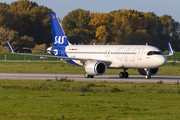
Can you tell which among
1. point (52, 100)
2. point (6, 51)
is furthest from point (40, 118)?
point (6, 51)

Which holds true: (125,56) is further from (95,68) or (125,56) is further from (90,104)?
(90,104)

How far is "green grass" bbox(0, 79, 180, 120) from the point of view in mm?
16750

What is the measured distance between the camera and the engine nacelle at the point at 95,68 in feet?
134

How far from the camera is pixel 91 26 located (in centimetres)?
14188

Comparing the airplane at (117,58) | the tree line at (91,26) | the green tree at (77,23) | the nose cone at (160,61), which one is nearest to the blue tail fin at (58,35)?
the airplane at (117,58)

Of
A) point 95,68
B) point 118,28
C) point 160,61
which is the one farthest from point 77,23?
point 160,61

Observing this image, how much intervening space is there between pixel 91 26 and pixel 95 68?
335ft

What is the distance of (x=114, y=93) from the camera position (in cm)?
2583

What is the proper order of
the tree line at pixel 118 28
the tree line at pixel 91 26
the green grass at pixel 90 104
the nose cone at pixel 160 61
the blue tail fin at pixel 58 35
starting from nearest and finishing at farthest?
the green grass at pixel 90 104, the nose cone at pixel 160 61, the blue tail fin at pixel 58 35, the tree line at pixel 91 26, the tree line at pixel 118 28

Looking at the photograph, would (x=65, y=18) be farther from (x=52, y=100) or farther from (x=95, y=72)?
(x=52, y=100)

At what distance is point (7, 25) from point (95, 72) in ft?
282

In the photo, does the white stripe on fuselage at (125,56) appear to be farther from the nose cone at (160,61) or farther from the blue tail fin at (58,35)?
the blue tail fin at (58,35)

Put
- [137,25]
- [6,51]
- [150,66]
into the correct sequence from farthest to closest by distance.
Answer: [137,25]
[6,51]
[150,66]

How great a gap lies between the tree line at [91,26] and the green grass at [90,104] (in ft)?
295
